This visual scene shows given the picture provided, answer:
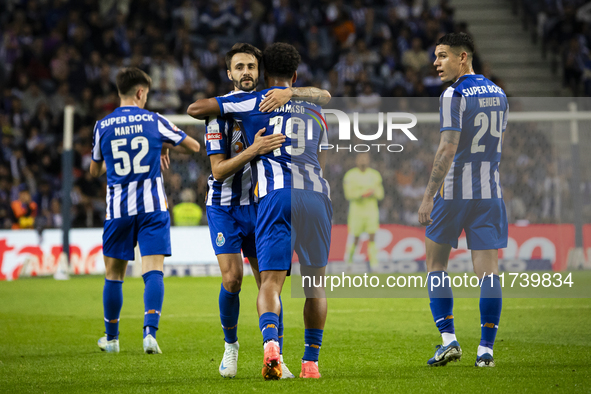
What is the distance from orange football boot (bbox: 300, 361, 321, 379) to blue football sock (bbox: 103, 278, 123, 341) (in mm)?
2044

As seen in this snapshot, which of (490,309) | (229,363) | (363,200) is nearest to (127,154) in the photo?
(229,363)

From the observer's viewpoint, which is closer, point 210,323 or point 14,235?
Answer: point 210,323

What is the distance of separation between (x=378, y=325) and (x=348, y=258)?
36.9 inches

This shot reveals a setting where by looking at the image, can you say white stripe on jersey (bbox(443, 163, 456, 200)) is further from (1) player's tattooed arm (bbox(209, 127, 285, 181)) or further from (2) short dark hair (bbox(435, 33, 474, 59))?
(1) player's tattooed arm (bbox(209, 127, 285, 181))

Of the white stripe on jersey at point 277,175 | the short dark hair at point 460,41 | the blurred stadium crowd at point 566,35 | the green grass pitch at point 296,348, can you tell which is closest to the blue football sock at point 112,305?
the green grass pitch at point 296,348

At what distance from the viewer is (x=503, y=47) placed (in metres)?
→ 20.0

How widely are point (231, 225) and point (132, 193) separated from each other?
4.86 ft

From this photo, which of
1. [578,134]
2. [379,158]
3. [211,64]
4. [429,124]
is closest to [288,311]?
[379,158]

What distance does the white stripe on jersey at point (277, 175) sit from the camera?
442 centimetres

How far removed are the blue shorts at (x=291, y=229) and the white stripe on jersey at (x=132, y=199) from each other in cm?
190

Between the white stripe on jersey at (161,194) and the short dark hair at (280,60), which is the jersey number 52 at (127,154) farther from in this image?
the short dark hair at (280,60)

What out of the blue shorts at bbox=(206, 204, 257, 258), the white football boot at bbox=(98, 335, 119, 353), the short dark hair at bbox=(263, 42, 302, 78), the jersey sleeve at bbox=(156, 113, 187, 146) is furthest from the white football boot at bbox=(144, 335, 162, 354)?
the short dark hair at bbox=(263, 42, 302, 78)

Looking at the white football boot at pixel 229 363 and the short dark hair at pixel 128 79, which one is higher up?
the short dark hair at pixel 128 79

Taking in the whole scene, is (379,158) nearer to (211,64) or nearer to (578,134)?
(578,134)
